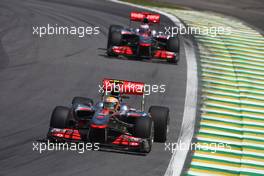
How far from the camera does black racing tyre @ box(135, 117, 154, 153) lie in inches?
643

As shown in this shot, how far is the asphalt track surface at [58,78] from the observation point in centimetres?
1576

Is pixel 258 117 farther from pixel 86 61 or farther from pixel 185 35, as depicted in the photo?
pixel 185 35

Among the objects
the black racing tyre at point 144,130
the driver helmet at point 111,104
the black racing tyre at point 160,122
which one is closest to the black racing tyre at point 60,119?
the driver helmet at point 111,104

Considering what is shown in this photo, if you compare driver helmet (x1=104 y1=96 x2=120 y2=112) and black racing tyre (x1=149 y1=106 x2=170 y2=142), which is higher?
driver helmet (x1=104 y1=96 x2=120 y2=112)

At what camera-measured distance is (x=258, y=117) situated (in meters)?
21.1

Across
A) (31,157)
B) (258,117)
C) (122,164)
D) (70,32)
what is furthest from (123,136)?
(70,32)

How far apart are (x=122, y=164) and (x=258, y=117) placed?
21.9ft

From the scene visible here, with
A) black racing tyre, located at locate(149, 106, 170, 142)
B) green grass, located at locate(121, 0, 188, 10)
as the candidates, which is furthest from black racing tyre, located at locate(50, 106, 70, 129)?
green grass, located at locate(121, 0, 188, 10)

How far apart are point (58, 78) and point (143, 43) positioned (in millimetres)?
3726

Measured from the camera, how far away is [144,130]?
1633cm

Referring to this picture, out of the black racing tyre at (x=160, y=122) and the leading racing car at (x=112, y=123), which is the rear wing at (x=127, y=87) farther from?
the black racing tyre at (x=160, y=122)

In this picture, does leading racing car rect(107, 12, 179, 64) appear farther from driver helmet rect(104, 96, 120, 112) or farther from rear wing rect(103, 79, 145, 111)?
driver helmet rect(104, 96, 120, 112)

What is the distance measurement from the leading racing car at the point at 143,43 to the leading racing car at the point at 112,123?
7879 millimetres

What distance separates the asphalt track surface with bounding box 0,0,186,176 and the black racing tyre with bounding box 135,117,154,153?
0.88 feet
